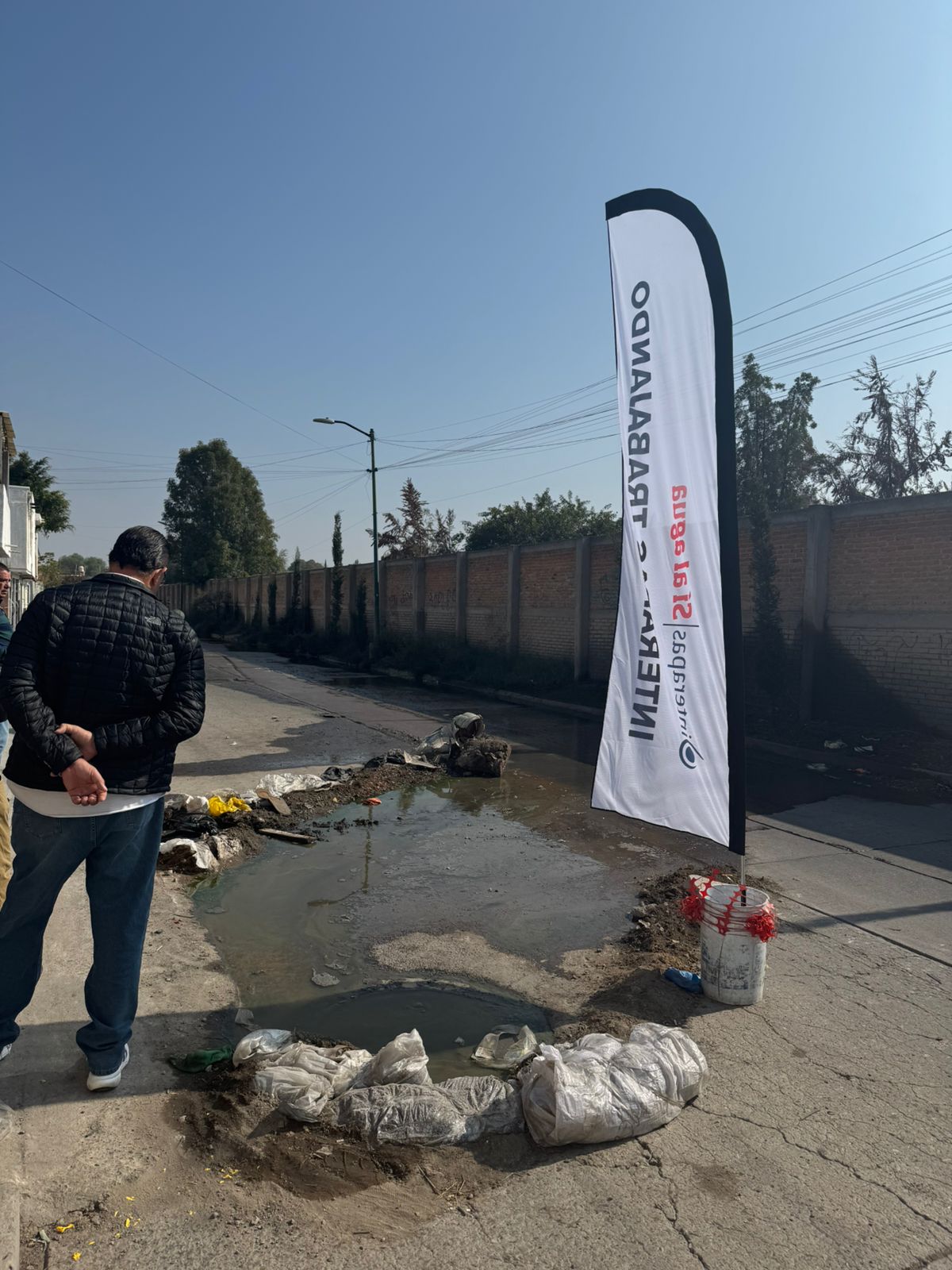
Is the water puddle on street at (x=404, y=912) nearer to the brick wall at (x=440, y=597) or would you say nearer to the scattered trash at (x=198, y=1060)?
the scattered trash at (x=198, y=1060)

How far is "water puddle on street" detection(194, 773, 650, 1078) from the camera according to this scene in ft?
12.9

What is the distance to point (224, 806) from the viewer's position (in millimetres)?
7246

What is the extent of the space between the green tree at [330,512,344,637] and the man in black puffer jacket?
3332cm

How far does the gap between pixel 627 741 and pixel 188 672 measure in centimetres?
246

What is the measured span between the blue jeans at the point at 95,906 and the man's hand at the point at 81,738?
0.25 metres

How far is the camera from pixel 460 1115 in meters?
2.88

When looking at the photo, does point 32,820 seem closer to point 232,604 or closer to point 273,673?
point 273,673

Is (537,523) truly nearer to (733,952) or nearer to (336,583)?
(336,583)

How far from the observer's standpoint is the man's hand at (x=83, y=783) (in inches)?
107

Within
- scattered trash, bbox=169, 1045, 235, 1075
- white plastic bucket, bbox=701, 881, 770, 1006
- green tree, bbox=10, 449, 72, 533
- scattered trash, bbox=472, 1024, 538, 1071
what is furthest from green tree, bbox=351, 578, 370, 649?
scattered trash, bbox=169, 1045, 235, 1075

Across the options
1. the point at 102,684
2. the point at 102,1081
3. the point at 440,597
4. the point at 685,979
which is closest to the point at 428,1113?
the point at 102,1081

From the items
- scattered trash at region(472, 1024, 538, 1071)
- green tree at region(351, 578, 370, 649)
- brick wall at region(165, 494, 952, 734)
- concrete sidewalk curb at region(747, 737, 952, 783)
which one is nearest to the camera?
scattered trash at region(472, 1024, 538, 1071)

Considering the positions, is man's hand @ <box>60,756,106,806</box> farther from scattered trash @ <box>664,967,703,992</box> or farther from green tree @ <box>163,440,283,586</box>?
green tree @ <box>163,440,283,586</box>

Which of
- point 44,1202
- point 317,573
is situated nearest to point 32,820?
point 44,1202
